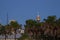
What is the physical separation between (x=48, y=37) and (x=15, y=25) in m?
14.7

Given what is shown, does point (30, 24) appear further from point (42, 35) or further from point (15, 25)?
point (42, 35)

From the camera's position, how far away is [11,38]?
8588cm

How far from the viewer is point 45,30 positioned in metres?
64.4

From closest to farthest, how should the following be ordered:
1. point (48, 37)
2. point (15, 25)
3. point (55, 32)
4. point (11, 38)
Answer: point (55, 32)
point (48, 37)
point (15, 25)
point (11, 38)

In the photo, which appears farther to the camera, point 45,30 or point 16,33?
point 16,33

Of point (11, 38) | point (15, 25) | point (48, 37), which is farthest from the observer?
point (11, 38)

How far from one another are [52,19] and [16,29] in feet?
46.1

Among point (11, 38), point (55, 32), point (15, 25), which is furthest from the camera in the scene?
point (11, 38)

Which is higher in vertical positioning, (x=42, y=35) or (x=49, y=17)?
(x=49, y=17)

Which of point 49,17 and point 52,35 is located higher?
point 49,17

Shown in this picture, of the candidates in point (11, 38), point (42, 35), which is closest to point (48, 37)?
point (42, 35)

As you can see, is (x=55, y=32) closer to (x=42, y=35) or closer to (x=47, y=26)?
(x=47, y=26)

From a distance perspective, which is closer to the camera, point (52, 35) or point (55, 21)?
point (52, 35)

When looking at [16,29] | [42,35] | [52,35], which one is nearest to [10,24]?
[16,29]
